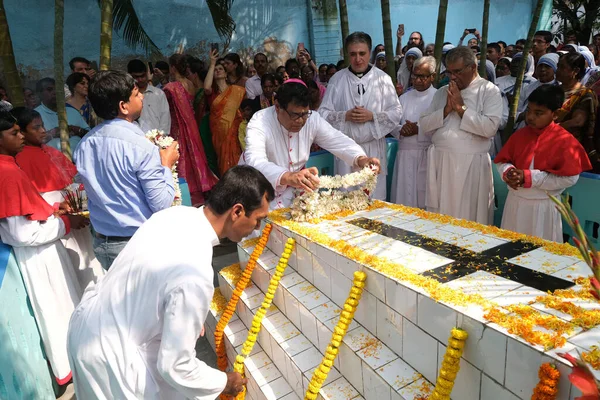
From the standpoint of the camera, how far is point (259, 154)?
365 centimetres

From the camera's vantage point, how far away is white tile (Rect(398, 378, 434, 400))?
179 cm

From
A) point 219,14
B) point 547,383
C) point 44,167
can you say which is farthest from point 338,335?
point 219,14

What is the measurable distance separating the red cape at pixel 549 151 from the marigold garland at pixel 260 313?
2083mm

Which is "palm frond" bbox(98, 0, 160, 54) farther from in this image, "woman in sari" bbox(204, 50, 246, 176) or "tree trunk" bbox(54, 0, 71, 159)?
"tree trunk" bbox(54, 0, 71, 159)

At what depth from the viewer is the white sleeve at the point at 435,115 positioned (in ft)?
13.9

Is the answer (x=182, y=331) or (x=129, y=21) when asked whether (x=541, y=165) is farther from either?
(x=129, y=21)

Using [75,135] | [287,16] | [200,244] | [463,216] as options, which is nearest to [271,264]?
[200,244]

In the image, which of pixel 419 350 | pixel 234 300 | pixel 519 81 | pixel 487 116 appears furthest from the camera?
pixel 519 81

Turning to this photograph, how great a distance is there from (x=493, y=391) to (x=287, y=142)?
2814mm

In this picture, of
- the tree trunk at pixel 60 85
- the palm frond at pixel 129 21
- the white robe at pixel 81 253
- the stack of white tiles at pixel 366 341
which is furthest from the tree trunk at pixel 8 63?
the palm frond at pixel 129 21

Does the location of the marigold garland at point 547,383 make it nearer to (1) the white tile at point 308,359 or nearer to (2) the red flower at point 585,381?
(2) the red flower at point 585,381

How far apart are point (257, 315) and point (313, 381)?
79 cm

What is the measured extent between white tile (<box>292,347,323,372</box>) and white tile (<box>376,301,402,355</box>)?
45 centimetres

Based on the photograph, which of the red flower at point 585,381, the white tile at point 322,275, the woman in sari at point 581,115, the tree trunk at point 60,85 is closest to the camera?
the red flower at point 585,381
